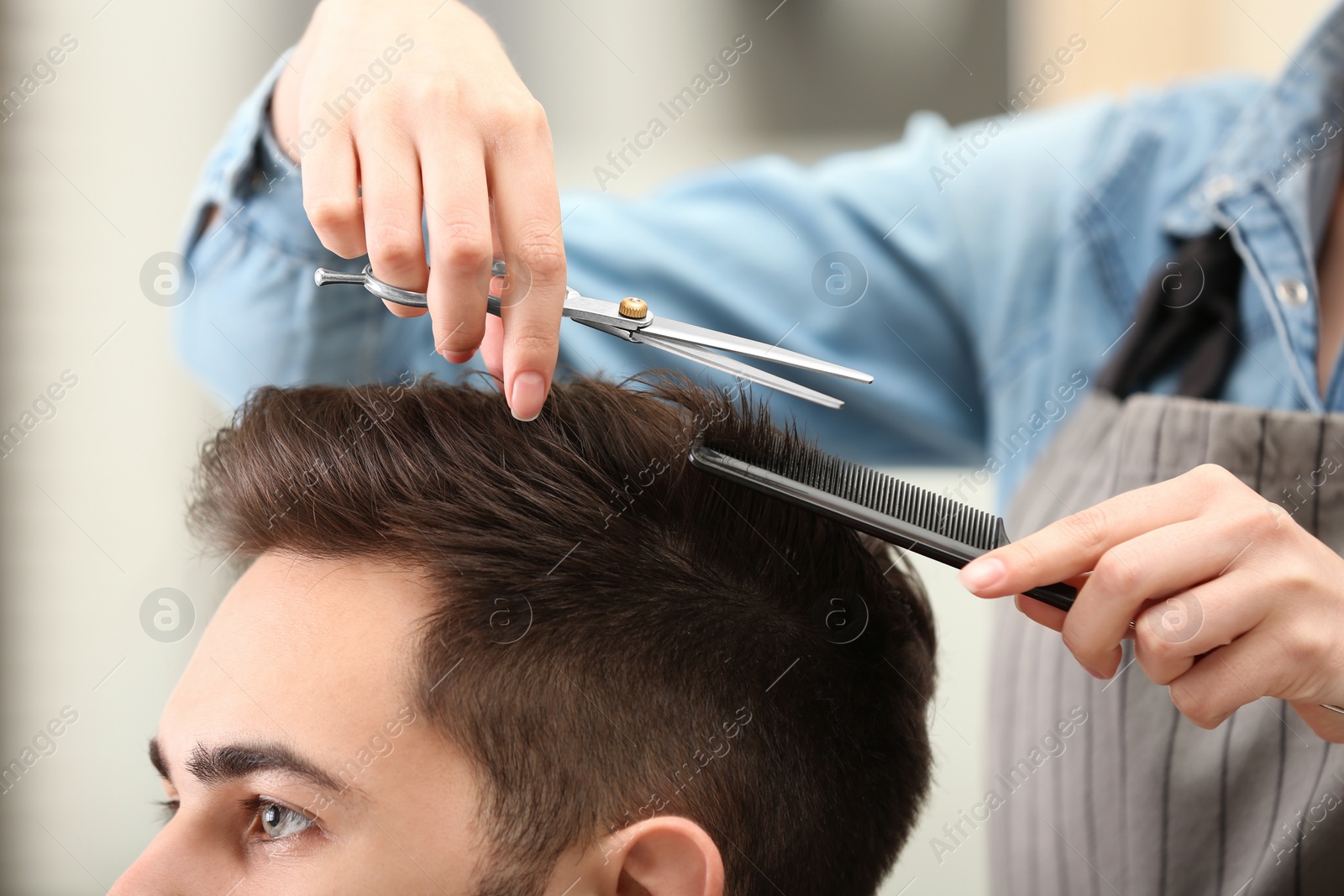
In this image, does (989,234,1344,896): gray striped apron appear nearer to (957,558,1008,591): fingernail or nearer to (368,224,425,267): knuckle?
(957,558,1008,591): fingernail

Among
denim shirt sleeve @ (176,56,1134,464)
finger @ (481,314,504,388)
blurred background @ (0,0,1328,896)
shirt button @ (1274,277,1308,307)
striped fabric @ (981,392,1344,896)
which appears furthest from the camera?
blurred background @ (0,0,1328,896)

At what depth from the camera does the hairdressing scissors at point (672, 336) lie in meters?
0.81

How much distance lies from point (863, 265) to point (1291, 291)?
0.59 m

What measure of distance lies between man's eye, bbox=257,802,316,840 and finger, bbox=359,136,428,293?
0.50 m

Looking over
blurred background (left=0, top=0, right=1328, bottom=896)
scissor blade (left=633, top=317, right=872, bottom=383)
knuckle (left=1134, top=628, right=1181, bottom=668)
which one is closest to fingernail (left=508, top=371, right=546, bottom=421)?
scissor blade (left=633, top=317, right=872, bottom=383)

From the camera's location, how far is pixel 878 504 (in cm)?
83

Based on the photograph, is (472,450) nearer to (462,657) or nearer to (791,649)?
(462,657)

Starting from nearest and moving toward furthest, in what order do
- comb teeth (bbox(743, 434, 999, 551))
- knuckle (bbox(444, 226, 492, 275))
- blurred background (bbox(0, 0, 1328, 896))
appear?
1. knuckle (bbox(444, 226, 492, 275))
2. comb teeth (bbox(743, 434, 999, 551))
3. blurred background (bbox(0, 0, 1328, 896))

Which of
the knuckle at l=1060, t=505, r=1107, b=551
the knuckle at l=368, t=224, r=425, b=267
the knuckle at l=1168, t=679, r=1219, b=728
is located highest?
the knuckle at l=368, t=224, r=425, b=267

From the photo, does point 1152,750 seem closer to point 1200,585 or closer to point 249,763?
point 1200,585

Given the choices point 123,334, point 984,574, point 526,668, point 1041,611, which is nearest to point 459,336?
point 526,668

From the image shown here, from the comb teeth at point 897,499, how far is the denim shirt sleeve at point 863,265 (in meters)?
0.54

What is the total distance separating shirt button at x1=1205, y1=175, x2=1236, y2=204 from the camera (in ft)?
4.25

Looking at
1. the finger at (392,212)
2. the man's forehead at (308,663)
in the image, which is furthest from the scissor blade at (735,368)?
the man's forehead at (308,663)
